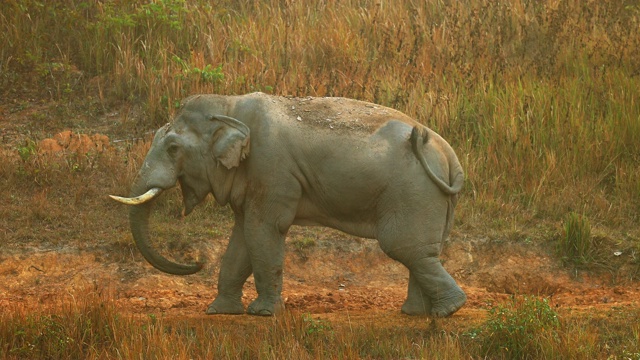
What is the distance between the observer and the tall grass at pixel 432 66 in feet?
37.0

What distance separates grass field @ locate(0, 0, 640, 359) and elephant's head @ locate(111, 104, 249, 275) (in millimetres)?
650

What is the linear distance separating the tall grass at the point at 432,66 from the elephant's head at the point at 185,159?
320cm

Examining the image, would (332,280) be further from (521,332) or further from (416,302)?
(521,332)

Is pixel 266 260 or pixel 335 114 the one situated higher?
Answer: pixel 335 114

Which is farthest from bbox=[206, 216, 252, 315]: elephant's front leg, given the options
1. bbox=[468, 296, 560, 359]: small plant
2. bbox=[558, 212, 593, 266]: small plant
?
bbox=[558, 212, 593, 266]: small plant

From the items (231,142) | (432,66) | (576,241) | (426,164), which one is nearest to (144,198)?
(231,142)

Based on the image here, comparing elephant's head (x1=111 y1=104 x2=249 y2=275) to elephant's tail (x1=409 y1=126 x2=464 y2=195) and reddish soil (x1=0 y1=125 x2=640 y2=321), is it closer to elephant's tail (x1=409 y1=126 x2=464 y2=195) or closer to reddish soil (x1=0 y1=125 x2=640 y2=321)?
elephant's tail (x1=409 y1=126 x2=464 y2=195)

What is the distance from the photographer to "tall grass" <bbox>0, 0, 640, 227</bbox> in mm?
11266

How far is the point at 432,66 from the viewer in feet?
42.5

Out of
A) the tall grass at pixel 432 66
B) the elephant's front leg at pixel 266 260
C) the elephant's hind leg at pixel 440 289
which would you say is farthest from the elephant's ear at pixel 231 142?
the tall grass at pixel 432 66

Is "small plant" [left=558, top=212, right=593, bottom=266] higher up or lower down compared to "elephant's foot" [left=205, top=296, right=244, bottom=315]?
lower down

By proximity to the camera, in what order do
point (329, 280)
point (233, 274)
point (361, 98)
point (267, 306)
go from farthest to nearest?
point (361, 98) → point (329, 280) → point (233, 274) → point (267, 306)

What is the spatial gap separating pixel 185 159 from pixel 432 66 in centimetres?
513

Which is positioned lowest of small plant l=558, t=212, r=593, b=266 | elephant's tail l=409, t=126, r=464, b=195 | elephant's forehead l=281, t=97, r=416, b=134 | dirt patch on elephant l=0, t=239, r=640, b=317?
dirt patch on elephant l=0, t=239, r=640, b=317
